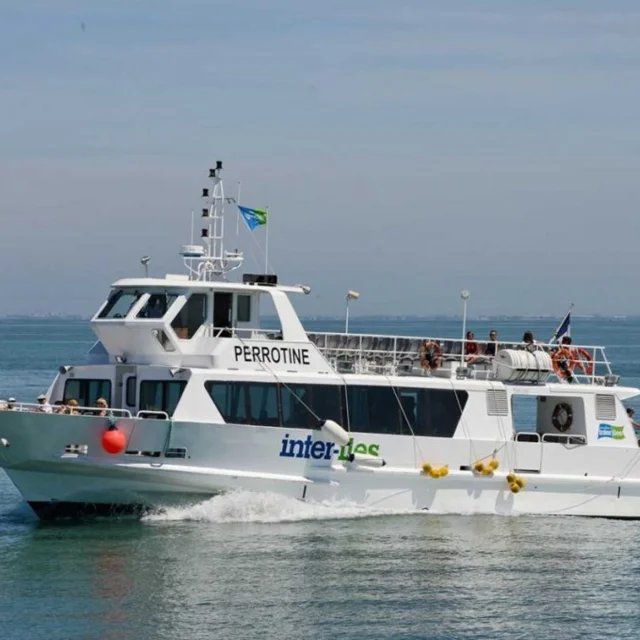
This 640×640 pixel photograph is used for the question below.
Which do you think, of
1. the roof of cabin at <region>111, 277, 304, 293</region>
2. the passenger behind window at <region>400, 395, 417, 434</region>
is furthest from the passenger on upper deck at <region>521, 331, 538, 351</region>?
the roof of cabin at <region>111, 277, 304, 293</region>

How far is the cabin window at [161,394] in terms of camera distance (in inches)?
863

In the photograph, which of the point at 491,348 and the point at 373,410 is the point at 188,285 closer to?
the point at 373,410

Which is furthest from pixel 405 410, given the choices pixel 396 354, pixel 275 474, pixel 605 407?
pixel 605 407

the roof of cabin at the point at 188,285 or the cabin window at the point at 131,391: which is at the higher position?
the roof of cabin at the point at 188,285

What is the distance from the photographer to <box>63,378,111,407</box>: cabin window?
22.8 m

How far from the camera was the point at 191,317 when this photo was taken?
22.8m

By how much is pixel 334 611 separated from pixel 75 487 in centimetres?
625

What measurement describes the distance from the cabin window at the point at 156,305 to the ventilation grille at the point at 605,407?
26.2 ft

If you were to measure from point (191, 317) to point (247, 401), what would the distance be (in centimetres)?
180

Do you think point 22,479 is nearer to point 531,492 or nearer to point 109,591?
point 109,591

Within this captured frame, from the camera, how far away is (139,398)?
22234 mm

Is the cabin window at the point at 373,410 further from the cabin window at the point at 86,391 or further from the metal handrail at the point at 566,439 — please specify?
the cabin window at the point at 86,391

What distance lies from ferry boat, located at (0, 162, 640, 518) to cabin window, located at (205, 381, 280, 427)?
2 centimetres

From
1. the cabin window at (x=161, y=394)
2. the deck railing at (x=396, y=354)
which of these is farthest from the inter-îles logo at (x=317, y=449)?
the cabin window at (x=161, y=394)
